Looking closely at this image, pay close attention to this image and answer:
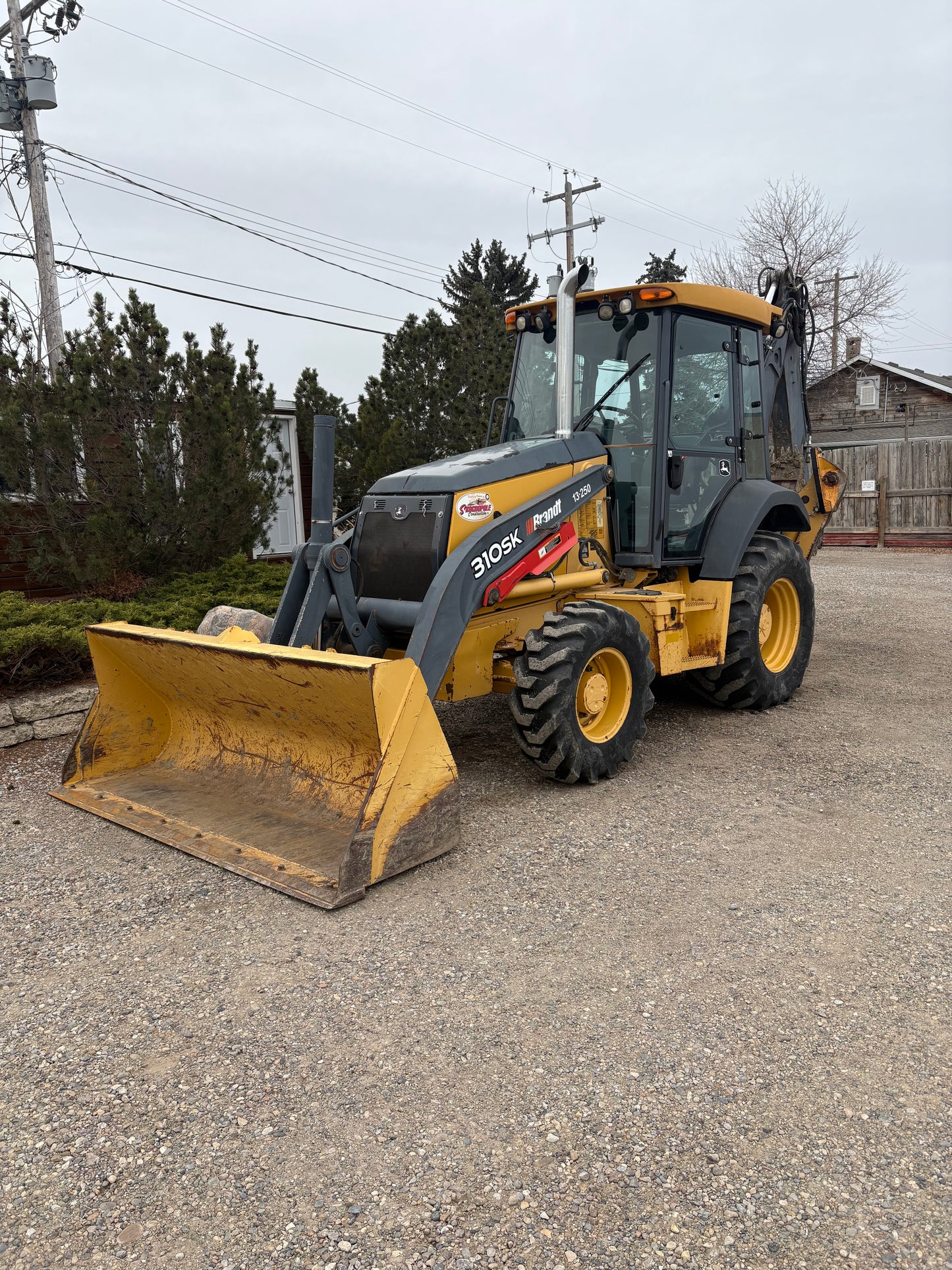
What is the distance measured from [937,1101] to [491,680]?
2.97m

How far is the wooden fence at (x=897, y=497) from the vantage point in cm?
1839

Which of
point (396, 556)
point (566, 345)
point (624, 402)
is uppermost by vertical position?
point (566, 345)

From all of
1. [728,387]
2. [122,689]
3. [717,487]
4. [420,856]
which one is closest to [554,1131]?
[420,856]

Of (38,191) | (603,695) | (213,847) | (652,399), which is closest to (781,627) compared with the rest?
(652,399)

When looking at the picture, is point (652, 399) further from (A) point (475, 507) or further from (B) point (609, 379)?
(A) point (475, 507)

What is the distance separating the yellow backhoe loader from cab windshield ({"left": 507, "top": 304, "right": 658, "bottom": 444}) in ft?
0.05

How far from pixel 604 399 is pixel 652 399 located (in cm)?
28

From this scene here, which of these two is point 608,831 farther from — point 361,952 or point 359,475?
point 359,475

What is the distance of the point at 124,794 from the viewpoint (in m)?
4.85

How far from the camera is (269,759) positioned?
4.68 meters

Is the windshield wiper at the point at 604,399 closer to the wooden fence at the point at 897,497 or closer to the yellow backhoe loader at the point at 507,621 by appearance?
the yellow backhoe loader at the point at 507,621

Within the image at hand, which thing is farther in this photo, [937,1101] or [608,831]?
[608,831]

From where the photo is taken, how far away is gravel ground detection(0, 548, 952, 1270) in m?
2.16

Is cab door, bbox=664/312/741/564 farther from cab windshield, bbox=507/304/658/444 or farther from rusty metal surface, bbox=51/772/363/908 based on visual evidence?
rusty metal surface, bbox=51/772/363/908
